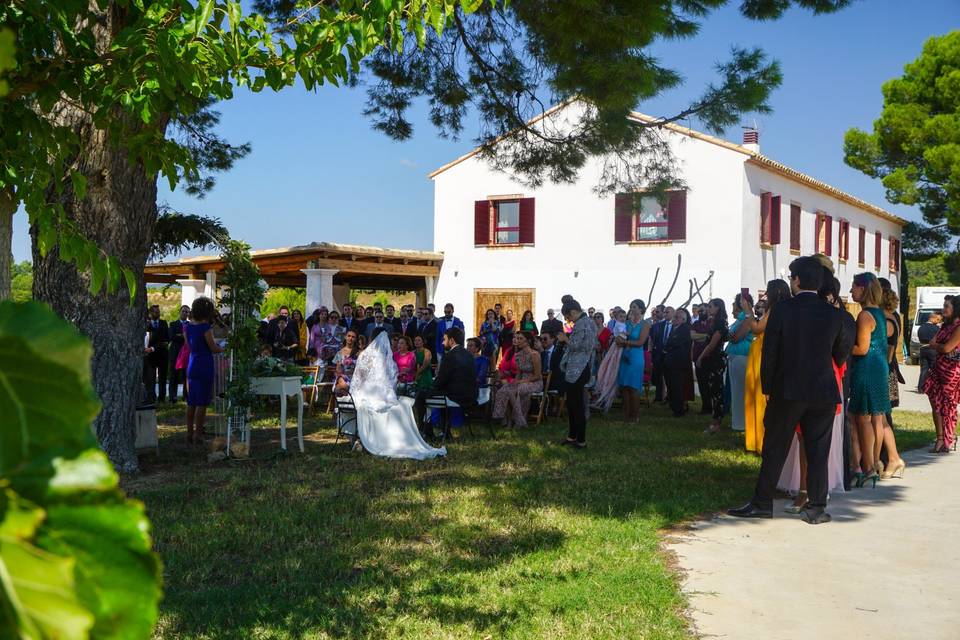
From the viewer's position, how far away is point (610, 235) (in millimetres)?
23484

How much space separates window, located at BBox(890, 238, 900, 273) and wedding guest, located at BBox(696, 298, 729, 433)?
27925 millimetres

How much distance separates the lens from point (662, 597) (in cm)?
448

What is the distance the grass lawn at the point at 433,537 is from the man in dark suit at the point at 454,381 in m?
0.83

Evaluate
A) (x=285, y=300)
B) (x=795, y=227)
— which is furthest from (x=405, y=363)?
(x=285, y=300)

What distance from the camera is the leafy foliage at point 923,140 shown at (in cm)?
3097

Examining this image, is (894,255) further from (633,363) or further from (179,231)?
(179,231)

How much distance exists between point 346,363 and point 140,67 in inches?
362

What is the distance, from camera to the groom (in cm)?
595

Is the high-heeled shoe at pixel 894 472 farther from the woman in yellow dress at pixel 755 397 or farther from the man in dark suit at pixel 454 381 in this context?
the man in dark suit at pixel 454 381

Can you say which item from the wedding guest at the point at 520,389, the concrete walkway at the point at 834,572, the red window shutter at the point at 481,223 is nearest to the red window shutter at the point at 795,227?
the red window shutter at the point at 481,223

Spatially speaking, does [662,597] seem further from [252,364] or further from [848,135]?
[848,135]

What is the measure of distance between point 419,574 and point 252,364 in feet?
17.3

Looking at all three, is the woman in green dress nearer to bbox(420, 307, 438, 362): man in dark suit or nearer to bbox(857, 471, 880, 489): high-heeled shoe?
bbox(857, 471, 880, 489): high-heeled shoe

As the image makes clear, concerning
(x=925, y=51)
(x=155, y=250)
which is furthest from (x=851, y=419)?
(x=925, y=51)
